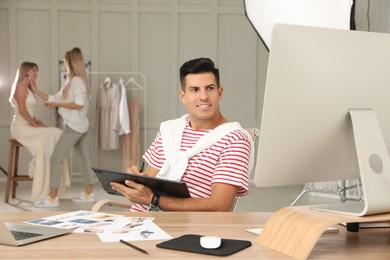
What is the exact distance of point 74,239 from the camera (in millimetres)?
1502

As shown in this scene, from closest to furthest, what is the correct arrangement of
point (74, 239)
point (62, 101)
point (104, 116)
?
point (74, 239) → point (62, 101) → point (104, 116)

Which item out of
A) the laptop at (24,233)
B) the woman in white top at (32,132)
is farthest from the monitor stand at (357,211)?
the woman in white top at (32,132)

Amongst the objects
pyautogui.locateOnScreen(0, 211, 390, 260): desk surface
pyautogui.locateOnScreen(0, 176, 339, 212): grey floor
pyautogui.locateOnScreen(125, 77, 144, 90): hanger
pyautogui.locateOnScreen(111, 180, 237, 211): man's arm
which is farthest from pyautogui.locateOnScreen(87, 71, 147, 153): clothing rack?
pyautogui.locateOnScreen(0, 211, 390, 260): desk surface

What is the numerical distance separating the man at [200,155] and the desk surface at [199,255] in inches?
17.5

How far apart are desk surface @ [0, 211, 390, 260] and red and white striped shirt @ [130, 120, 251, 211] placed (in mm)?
551

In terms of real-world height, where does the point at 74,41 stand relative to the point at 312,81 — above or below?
above

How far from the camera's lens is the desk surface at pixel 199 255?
52.9 inches

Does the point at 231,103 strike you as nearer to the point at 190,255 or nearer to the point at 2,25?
the point at 2,25

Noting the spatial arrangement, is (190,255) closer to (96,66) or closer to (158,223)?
(158,223)

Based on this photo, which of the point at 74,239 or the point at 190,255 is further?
the point at 74,239

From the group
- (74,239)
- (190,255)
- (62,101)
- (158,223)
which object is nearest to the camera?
(190,255)

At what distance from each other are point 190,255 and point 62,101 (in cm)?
529

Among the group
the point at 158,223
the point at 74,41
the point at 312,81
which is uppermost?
the point at 74,41

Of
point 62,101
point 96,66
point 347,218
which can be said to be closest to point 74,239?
point 347,218
